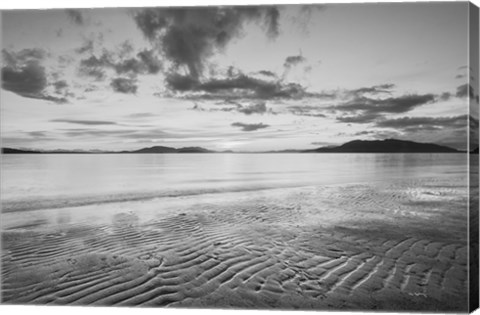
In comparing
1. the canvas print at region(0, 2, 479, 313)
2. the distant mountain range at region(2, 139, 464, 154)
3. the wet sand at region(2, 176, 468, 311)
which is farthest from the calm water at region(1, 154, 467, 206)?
the wet sand at region(2, 176, 468, 311)

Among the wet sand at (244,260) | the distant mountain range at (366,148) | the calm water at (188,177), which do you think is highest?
the distant mountain range at (366,148)

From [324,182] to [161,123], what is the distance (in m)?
5.86

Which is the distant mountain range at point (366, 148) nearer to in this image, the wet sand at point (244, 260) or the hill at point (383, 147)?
the hill at point (383, 147)

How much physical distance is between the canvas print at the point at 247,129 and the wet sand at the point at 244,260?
2 centimetres

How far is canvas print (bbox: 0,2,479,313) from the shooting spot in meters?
5.08

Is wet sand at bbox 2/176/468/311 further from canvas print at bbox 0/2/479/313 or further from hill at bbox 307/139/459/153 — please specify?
hill at bbox 307/139/459/153

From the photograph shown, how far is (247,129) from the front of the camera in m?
6.66

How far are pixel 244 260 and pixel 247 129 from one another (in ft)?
6.65

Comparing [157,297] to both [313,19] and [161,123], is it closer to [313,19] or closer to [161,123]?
[161,123]

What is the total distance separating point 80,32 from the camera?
593 cm

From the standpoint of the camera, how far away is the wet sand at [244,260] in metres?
4.95

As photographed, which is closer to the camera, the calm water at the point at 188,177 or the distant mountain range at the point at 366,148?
the distant mountain range at the point at 366,148

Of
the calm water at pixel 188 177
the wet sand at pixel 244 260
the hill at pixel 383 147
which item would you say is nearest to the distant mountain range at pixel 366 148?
the hill at pixel 383 147

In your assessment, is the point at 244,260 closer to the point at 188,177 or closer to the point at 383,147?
the point at 383,147
